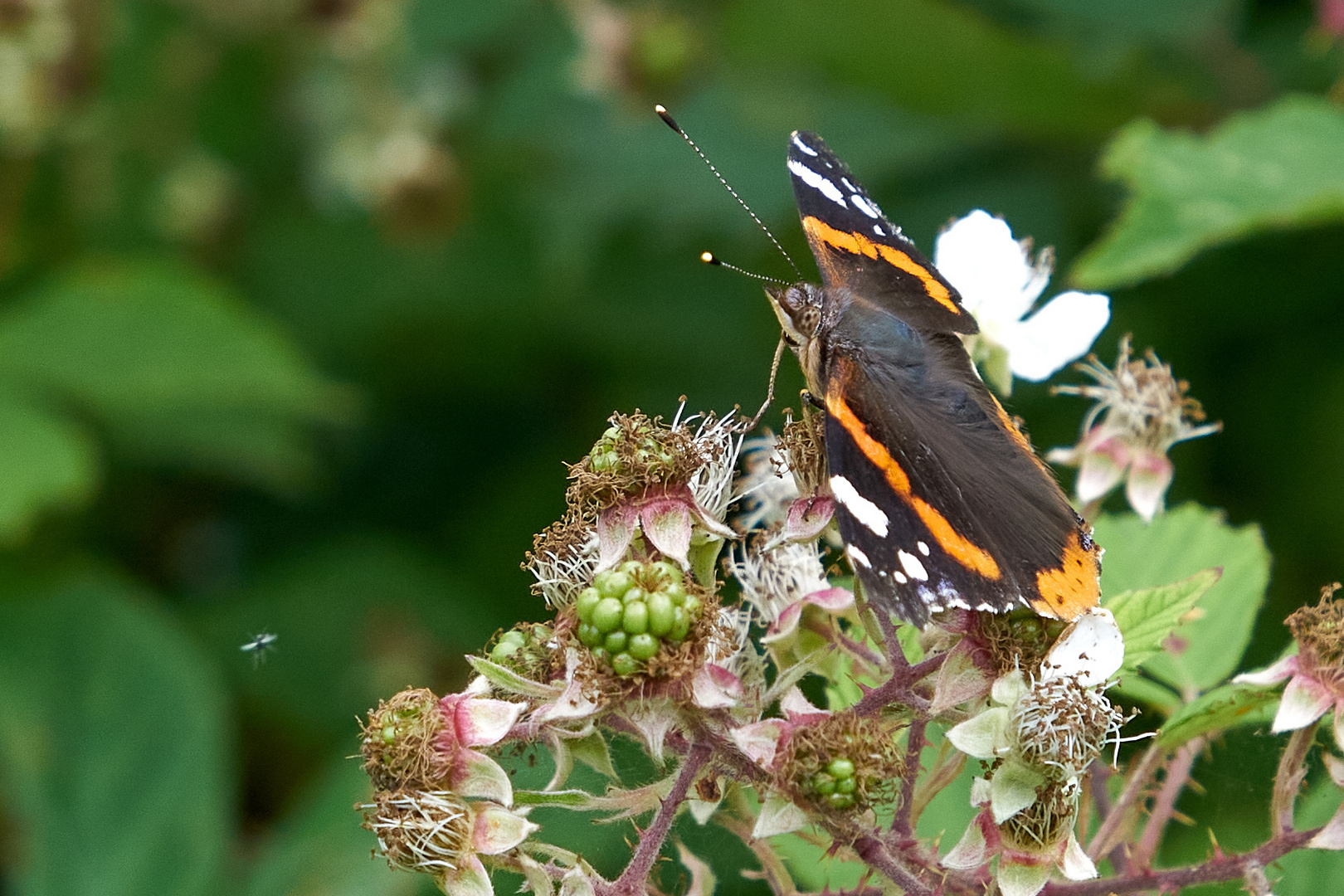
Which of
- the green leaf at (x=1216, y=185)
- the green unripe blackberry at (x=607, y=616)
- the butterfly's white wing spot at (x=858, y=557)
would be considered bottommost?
the butterfly's white wing spot at (x=858, y=557)

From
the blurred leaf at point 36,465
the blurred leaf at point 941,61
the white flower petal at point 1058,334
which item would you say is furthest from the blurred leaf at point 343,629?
the white flower petal at point 1058,334

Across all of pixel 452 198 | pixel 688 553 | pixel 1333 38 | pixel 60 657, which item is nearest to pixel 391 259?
pixel 452 198

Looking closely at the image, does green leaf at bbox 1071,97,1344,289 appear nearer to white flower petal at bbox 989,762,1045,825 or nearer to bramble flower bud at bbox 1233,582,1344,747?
bramble flower bud at bbox 1233,582,1344,747

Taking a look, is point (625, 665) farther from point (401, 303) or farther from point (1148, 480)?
point (401, 303)

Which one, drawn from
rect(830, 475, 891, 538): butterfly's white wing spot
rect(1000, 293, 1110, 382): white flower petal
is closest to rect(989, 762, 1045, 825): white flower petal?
rect(830, 475, 891, 538): butterfly's white wing spot

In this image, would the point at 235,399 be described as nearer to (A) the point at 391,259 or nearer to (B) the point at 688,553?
(A) the point at 391,259

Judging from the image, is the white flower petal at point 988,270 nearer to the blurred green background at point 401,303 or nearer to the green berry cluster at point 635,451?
the green berry cluster at point 635,451
